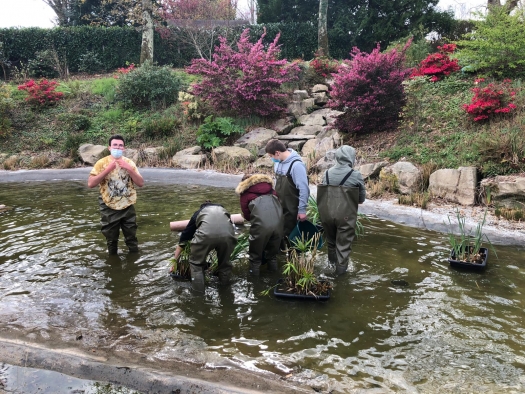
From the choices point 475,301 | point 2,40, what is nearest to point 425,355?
point 475,301

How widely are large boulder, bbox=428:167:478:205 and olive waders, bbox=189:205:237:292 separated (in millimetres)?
4983

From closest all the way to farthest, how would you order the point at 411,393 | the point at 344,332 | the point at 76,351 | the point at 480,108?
the point at 411,393
the point at 76,351
the point at 344,332
the point at 480,108

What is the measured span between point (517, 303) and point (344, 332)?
74.8 inches

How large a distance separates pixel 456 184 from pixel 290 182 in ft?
13.7

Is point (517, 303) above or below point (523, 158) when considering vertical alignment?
below

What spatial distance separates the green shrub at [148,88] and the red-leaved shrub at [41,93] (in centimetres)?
254

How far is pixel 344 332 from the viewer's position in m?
3.76

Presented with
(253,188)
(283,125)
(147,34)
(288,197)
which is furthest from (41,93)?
(253,188)

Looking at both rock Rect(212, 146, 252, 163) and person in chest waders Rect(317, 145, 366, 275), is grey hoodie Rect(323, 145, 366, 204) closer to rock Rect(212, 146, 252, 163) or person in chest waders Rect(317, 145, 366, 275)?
person in chest waders Rect(317, 145, 366, 275)

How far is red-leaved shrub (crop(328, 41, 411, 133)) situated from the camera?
10.5 m

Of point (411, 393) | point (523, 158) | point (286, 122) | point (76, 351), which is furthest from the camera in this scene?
point (286, 122)

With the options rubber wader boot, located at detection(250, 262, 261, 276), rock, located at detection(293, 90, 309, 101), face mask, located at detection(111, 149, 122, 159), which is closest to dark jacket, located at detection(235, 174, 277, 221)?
rubber wader boot, located at detection(250, 262, 261, 276)

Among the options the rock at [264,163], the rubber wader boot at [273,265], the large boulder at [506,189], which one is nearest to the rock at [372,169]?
the large boulder at [506,189]

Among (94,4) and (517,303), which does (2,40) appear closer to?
(94,4)
